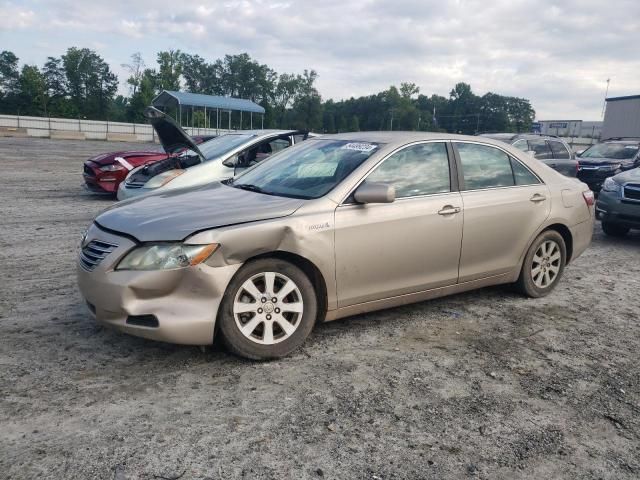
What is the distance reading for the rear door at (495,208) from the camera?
189 inches

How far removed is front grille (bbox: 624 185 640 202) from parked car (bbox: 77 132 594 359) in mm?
3908

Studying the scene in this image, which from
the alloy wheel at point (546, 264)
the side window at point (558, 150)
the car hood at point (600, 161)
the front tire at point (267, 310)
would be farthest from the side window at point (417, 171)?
the car hood at point (600, 161)

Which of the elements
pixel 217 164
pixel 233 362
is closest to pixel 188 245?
pixel 233 362

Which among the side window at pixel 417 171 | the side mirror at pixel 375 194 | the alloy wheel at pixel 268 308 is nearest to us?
the alloy wheel at pixel 268 308

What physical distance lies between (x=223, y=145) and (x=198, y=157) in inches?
17.8

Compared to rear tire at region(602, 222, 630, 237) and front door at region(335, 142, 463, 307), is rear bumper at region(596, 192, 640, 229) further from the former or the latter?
front door at region(335, 142, 463, 307)

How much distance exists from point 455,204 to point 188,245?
7.64 feet

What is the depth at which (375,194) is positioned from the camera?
4.07 m

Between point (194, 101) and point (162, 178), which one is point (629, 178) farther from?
point (194, 101)

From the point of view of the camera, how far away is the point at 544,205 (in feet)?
17.6

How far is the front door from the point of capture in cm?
410

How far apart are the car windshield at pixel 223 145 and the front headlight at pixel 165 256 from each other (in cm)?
493

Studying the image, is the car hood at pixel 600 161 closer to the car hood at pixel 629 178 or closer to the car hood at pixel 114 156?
the car hood at pixel 629 178

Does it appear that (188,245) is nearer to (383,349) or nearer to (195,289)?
(195,289)
